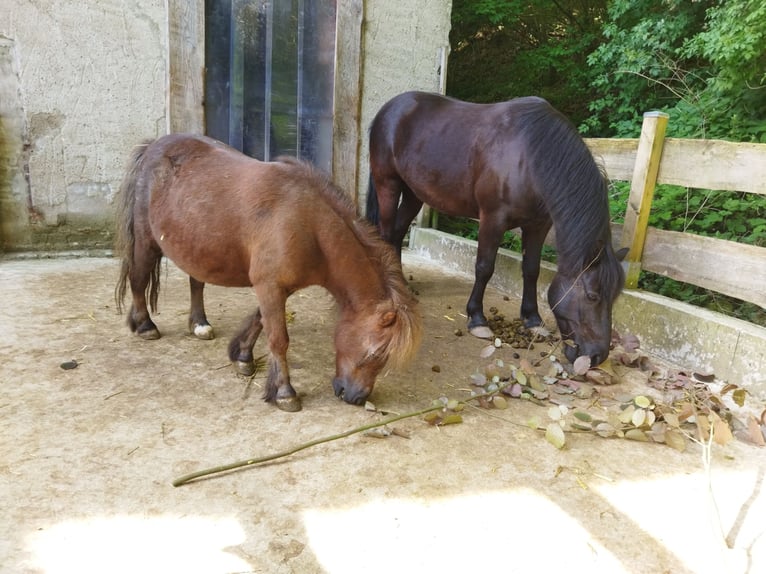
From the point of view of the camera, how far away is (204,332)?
3.46m

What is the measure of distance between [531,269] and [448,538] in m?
2.78

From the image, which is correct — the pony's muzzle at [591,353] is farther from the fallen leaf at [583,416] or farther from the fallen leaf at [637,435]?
the fallen leaf at [637,435]

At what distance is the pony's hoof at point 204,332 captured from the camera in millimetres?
3461

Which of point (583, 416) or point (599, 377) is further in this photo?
point (599, 377)

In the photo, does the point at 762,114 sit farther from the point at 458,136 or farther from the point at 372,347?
the point at 372,347

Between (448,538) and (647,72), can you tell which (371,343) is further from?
(647,72)

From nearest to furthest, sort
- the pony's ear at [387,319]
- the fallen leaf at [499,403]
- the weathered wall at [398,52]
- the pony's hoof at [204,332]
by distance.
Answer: the pony's ear at [387,319], the fallen leaf at [499,403], the pony's hoof at [204,332], the weathered wall at [398,52]

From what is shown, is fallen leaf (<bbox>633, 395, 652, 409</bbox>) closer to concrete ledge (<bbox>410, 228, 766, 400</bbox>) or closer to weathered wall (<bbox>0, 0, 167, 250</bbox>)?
concrete ledge (<bbox>410, 228, 766, 400</bbox>)

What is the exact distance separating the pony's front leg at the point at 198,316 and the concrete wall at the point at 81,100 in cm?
260

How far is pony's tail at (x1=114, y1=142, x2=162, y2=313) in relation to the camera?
3.19 metres

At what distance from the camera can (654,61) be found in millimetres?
6234

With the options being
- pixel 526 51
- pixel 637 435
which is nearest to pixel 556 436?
pixel 637 435

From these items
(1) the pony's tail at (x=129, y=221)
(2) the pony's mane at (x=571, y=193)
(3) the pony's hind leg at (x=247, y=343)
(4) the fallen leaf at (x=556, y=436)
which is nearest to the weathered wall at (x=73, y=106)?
(1) the pony's tail at (x=129, y=221)

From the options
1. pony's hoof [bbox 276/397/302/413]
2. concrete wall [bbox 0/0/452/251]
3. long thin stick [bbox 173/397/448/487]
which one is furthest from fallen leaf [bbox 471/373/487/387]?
concrete wall [bbox 0/0/452/251]
